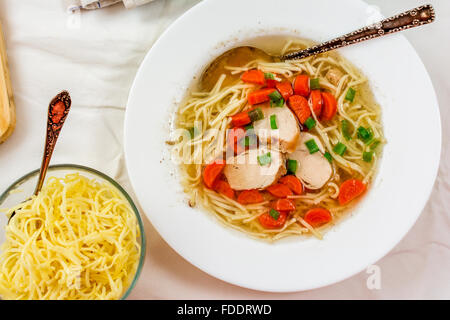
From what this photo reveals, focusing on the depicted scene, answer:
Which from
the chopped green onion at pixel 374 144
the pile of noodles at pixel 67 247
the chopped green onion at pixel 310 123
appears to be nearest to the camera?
the pile of noodles at pixel 67 247

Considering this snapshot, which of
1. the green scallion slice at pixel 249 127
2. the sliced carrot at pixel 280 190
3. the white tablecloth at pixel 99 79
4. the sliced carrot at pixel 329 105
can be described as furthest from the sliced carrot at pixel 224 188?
the sliced carrot at pixel 329 105

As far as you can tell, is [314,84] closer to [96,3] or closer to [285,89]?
[285,89]

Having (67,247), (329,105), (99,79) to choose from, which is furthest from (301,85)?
(67,247)

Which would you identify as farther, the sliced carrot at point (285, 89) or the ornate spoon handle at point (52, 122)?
the sliced carrot at point (285, 89)

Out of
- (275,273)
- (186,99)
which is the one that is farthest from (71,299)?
(186,99)

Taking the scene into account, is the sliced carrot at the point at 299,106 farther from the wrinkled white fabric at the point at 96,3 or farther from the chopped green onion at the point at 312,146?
the wrinkled white fabric at the point at 96,3
